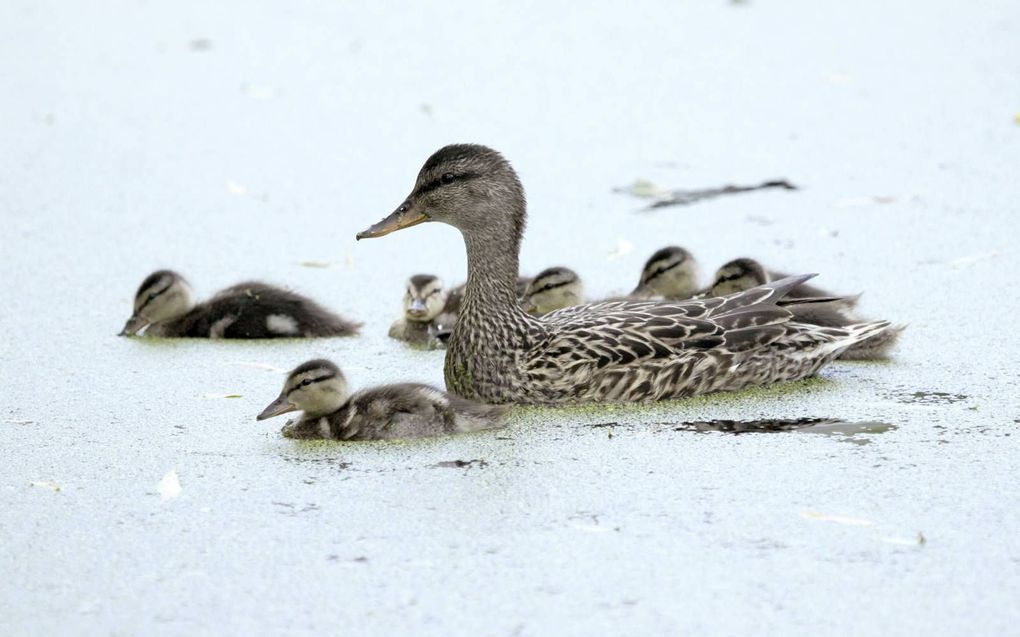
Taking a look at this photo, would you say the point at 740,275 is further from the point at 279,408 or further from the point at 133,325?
the point at 133,325

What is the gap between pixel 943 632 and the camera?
11.0ft

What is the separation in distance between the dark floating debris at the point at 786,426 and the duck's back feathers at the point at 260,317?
5.51 feet

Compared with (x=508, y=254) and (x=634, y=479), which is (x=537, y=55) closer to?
(x=508, y=254)

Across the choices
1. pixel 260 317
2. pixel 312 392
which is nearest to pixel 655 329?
pixel 312 392

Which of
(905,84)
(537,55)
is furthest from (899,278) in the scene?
(537,55)

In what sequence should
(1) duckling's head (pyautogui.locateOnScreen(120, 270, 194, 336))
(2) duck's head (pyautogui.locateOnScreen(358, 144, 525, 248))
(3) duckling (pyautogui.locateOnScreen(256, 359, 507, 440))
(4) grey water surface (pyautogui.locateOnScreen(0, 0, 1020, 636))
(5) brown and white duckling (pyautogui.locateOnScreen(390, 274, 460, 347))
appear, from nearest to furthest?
1. (4) grey water surface (pyautogui.locateOnScreen(0, 0, 1020, 636))
2. (3) duckling (pyautogui.locateOnScreen(256, 359, 507, 440))
3. (2) duck's head (pyautogui.locateOnScreen(358, 144, 525, 248))
4. (5) brown and white duckling (pyautogui.locateOnScreen(390, 274, 460, 347))
5. (1) duckling's head (pyautogui.locateOnScreen(120, 270, 194, 336))

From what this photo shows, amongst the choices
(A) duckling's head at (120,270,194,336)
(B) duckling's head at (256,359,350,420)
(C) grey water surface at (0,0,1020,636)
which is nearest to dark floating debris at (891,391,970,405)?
(C) grey water surface at (0,0,1020,636)

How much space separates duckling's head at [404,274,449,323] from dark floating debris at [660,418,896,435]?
1.43 meters

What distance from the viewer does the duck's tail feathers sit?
216 inches

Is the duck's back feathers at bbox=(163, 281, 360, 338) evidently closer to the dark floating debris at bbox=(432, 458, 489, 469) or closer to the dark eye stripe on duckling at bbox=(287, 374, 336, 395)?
the dark eye stripe on duckling at bbox=(287, 374, 336, 395)

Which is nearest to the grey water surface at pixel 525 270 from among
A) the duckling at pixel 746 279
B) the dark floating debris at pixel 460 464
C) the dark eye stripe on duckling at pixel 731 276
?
the dark floating debris at pixel 460 464

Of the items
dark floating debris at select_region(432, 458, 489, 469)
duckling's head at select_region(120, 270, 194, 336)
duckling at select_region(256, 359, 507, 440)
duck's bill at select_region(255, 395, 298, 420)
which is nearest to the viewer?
dark floating debris at select_region(432, 458, 489, 469)

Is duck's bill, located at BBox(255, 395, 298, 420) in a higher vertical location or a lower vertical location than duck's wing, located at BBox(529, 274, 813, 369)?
lower

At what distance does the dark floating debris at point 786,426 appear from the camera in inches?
185
